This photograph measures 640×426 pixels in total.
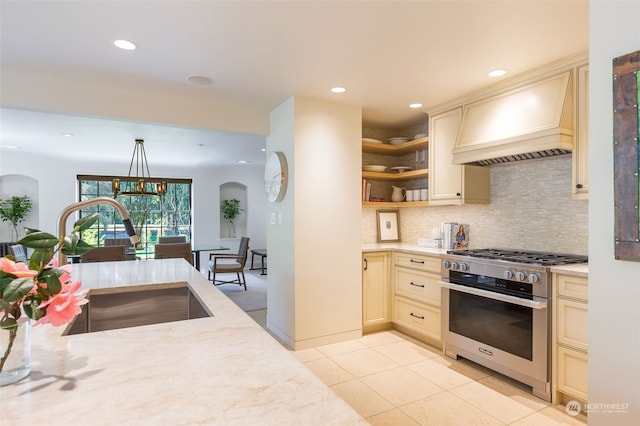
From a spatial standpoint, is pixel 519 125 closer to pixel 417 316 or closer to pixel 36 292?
pixel 417 316

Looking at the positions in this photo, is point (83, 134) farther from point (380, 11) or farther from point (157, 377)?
point (157, 377)

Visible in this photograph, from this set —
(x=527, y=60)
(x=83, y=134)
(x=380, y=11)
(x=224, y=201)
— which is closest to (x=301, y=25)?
(x=380, y=11)

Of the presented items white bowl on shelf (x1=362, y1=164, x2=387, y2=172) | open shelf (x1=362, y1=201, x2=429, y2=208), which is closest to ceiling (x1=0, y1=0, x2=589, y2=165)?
white bowl on shelf (x1=362, y1=164, x2=387, y2=172)

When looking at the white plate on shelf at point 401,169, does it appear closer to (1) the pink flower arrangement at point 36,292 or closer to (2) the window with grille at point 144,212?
(1) the pink flower arrangement at point 36,292

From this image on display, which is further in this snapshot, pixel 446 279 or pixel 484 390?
pixel 446 279

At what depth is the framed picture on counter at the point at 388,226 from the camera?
13.5 feet

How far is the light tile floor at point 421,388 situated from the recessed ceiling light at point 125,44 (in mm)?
2717

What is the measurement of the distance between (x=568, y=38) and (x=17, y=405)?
9.78ft

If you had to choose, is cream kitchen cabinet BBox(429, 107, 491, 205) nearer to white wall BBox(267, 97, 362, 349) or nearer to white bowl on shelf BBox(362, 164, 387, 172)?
white bowl on shelf BBox(362, 164, 387, 172)

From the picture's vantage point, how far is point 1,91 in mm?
2652

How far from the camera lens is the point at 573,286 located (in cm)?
214

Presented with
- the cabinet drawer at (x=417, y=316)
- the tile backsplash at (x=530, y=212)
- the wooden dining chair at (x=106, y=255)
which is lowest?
the cabinet drawer at (x=417, y=316)

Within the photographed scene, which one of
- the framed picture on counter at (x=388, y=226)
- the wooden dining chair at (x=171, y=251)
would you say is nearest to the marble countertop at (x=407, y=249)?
the framed picture on counter at (x=388, y=226)

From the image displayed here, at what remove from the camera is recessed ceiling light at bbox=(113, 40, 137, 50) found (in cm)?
220
